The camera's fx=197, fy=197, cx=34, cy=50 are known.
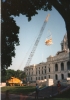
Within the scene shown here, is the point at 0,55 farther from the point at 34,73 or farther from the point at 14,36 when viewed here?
the point at 34,73

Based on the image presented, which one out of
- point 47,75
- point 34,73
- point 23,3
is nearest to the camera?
point 23,3

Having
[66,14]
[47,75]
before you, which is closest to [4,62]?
[66,14]

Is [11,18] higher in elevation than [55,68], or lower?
lower

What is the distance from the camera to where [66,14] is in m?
10.7

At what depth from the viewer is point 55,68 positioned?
274 ft

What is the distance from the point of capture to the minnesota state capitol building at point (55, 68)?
76938mm

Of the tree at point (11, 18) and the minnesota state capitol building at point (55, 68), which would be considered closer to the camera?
the tree at point (11, 18)

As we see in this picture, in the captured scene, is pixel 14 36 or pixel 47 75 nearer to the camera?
pixel 14 36

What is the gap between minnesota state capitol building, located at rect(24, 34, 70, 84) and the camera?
76.9 metres

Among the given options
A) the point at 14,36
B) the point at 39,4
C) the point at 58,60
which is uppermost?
the point at 58,60

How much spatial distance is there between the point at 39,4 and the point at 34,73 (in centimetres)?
8741

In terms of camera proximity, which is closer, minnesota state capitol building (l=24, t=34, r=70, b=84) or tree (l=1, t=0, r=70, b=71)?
tree (l=1, t=0, r=70, b=71)

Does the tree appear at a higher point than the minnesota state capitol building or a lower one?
lower

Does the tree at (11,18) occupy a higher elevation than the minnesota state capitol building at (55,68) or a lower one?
lower
